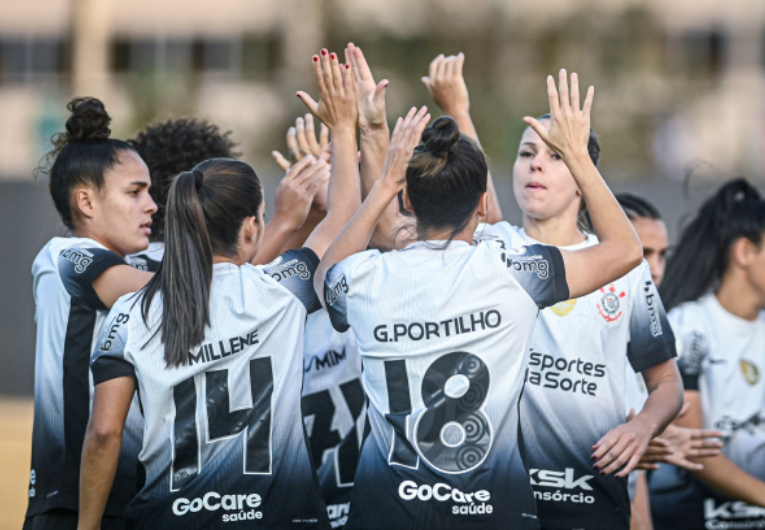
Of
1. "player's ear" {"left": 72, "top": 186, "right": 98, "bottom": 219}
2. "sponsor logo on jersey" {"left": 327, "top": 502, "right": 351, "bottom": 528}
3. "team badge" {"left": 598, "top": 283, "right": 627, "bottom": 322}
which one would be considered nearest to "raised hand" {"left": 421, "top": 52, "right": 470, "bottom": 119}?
"team badge" {"left": 598, "top": 283, "right": 627, "bottom": 322}

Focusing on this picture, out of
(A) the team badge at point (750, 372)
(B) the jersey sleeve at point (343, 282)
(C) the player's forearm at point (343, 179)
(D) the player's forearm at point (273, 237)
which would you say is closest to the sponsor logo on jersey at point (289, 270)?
A: (B) the jersey sleeve at point (343, 282)

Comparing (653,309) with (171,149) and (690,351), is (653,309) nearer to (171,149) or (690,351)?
(690,351)

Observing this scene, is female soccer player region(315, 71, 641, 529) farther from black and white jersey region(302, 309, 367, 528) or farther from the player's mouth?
black and white jersey region(302, 309, 367, 528)

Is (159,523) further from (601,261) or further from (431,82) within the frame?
(431,82)

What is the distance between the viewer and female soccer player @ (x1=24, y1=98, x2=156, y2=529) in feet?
14.6

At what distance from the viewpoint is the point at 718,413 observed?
5.84 metres

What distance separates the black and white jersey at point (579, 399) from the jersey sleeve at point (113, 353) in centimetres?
158

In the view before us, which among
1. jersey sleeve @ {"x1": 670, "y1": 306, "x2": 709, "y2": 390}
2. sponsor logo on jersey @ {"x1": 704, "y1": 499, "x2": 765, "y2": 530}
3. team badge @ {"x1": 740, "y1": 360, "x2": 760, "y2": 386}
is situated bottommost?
sponsor logo on jersey @ {"x1": 704, "y1": 499, "x2": 765, "y2": 530}

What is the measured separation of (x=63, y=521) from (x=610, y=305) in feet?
7.54

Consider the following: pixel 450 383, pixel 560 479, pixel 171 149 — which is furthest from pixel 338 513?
pixel 171 149

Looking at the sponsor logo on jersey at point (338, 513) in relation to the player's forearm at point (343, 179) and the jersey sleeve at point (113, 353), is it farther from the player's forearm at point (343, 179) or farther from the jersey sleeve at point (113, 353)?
the jersey sleeve at point (113, 353)

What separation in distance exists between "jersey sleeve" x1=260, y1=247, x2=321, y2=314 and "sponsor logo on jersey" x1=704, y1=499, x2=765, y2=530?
8.62ft

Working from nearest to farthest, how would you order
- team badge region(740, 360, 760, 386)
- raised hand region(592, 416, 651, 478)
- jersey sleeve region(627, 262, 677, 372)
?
raised hand region(592, 416, 651, 478)
jersey sleeve region(627, 262, 677, 372)
team badge region(740, 360, 760, 386)

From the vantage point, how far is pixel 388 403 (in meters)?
3.90
